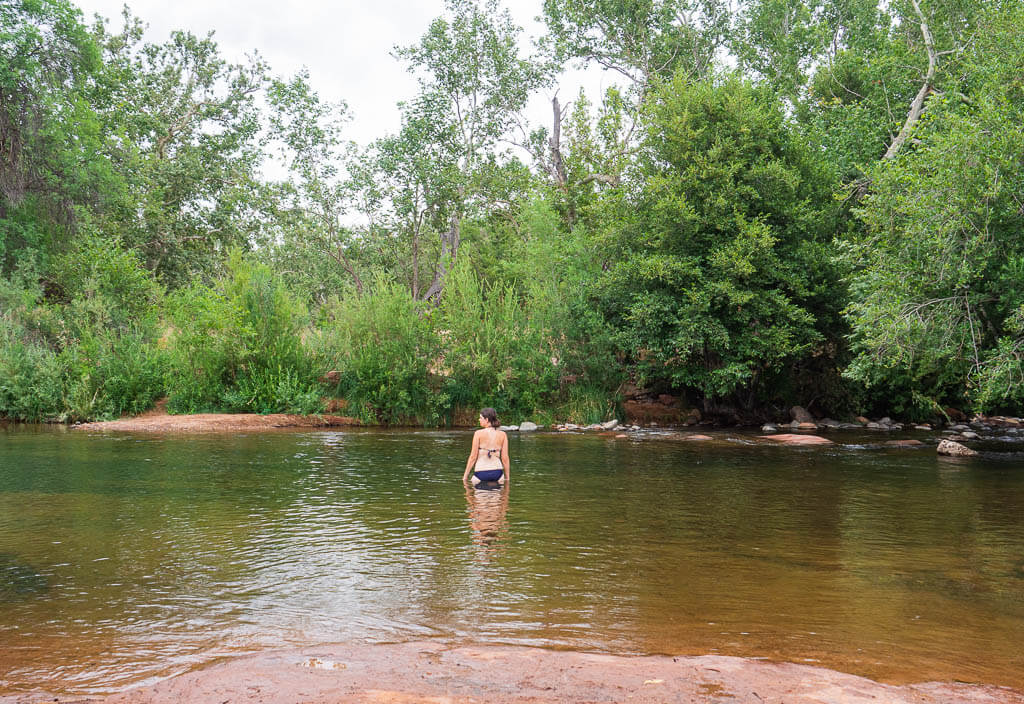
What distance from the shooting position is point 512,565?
7227 millimetres

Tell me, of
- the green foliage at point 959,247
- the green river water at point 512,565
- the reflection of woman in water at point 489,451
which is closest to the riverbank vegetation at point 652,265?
the green foliage at point 959,247

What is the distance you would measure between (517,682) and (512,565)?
304 cm

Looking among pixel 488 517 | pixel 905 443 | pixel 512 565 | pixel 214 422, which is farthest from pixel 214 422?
pixel 905 443

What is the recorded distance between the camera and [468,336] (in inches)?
990

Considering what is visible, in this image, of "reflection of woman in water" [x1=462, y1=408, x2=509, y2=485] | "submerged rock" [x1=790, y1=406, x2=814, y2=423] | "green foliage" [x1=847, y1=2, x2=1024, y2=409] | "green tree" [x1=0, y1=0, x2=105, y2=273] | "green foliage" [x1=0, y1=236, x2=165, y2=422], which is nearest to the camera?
"reflection of woman in water" [x1=462, y1=408, x2=509, y2=485]

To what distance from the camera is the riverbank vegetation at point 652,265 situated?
→ 14500 millimetres

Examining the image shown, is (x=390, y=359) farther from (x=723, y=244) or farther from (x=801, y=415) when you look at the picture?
(x=801, y=415)

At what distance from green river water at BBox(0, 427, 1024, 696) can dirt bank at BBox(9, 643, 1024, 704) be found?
311mm

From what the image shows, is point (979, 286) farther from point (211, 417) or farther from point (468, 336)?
point (211, 417)

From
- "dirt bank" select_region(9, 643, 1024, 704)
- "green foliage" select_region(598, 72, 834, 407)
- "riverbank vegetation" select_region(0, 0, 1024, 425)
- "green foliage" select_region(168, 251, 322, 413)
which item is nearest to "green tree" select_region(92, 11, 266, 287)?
"riverbank vegetation" select_region(0, 0, 1024, 425)

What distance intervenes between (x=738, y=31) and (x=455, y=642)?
40.8 m

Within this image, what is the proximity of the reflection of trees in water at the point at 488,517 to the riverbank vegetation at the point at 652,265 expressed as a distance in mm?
8635

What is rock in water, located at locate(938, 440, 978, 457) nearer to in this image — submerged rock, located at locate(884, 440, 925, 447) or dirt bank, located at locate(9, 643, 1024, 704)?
submerged rock, located at locate(884, 440, 925, 447)

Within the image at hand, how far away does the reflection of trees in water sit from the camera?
8.05 meters
